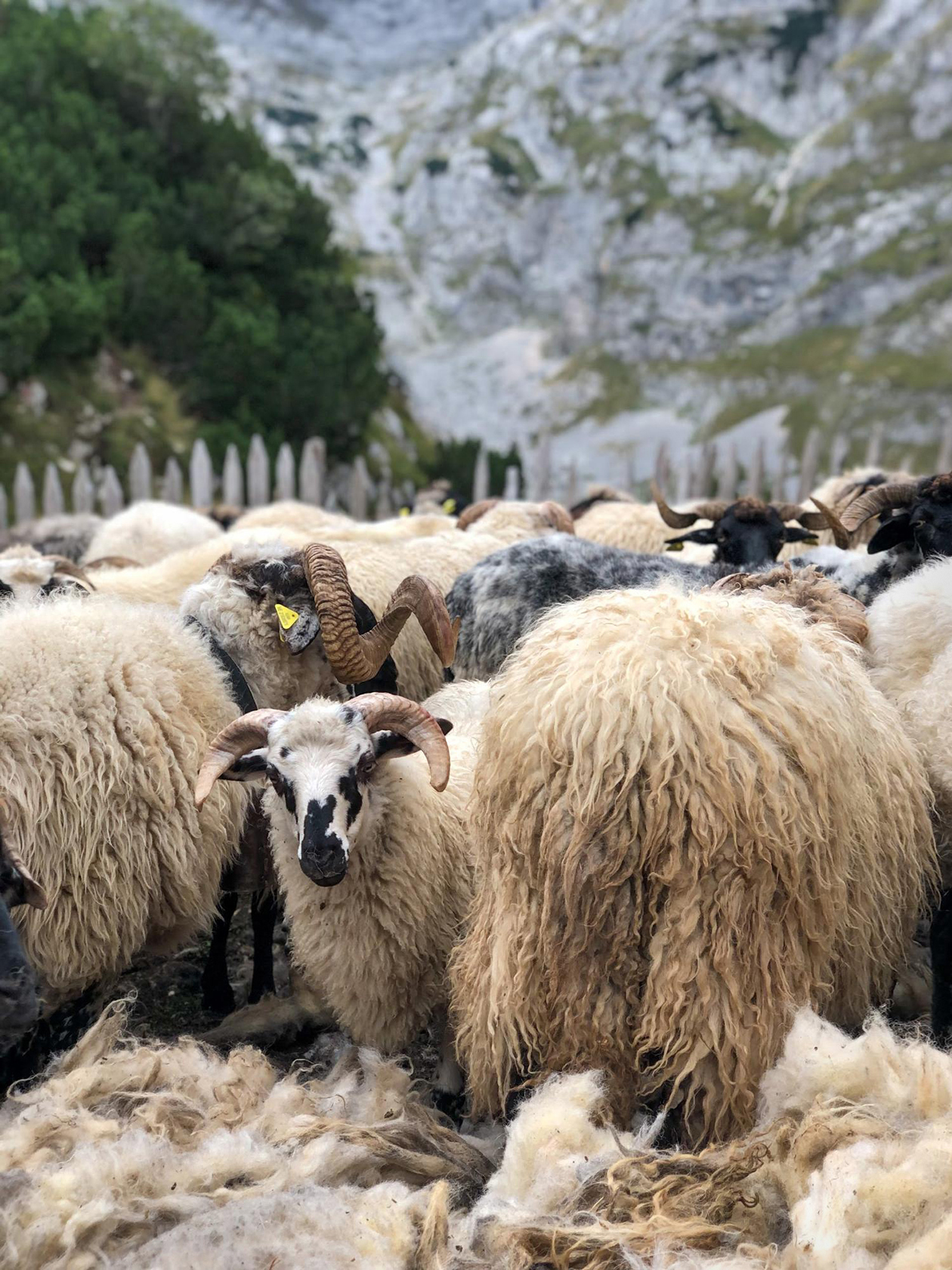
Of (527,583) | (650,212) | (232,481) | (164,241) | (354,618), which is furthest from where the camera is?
(650,212)

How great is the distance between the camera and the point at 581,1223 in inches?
92.0

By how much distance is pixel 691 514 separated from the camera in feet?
21.2

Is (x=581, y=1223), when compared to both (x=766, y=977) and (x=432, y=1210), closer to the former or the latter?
(x=432, y=1210)

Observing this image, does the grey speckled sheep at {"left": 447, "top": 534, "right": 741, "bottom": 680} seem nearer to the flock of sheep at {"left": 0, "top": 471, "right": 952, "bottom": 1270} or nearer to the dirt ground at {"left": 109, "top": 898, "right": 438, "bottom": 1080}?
the flock of sheep at {"left": 0, "top": 471, "right": 952, "bottom": 1270}

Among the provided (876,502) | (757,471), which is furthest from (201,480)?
(876,502)

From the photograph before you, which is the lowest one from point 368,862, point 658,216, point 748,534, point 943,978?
point 943,978

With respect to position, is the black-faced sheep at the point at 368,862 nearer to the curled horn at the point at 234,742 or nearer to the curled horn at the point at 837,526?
the curled horn at the point at 234,742

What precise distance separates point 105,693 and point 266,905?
45.5 inches

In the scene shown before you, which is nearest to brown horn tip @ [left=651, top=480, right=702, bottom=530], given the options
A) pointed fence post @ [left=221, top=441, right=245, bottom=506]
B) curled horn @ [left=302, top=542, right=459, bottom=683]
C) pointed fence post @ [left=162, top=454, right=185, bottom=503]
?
curled horn @ [left=302, top=542, right=459, bottom=683]

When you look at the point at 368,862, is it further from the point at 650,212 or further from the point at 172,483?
the point at 650,212

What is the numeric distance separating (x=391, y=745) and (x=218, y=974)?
53.9 inches

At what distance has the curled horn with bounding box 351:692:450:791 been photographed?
329 centimetres

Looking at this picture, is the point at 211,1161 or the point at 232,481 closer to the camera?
the point at 211,1161

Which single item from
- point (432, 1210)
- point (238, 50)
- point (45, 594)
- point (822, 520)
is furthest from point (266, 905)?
point (238, 50)
